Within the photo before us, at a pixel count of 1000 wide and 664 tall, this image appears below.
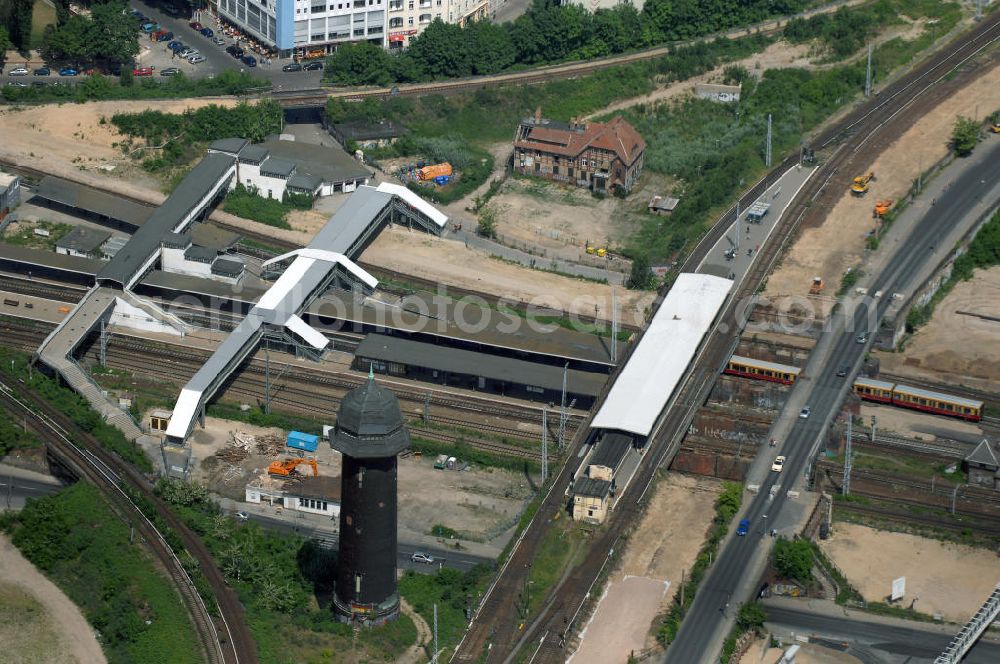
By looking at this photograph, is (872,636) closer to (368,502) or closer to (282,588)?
(368,502)

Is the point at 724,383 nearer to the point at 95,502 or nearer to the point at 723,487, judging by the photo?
the point at 723,487

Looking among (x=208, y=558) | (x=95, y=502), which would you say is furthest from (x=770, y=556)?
(x=95, y=502)

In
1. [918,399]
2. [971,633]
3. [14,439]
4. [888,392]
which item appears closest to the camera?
[971,633]

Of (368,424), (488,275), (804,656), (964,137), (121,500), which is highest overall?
(964,137)

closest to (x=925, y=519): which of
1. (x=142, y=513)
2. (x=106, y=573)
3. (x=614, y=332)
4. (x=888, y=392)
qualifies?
(x=888, y=392)

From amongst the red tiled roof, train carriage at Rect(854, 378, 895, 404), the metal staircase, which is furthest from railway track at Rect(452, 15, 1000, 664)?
the metal staircase

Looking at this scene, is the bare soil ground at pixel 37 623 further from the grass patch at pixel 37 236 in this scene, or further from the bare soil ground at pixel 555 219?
the bare soil ground at pixel 555 219

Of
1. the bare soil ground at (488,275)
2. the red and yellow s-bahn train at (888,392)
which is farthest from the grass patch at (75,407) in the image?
the red and yellow s-bahn train at (888,392)
